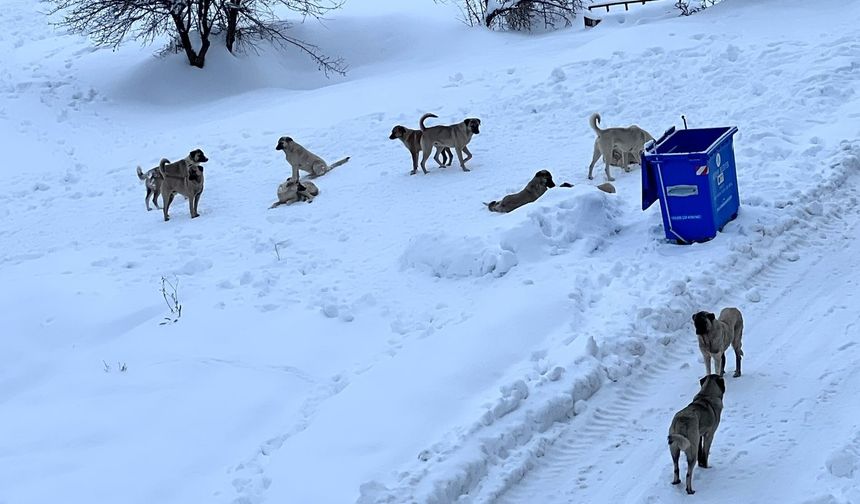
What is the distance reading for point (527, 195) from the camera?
39.8 feet

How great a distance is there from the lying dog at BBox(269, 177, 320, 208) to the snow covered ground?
24 cm

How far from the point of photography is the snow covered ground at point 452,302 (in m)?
6.98

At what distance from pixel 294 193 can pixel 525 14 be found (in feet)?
38.8

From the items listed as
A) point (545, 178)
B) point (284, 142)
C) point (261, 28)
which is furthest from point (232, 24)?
point (545, 178)

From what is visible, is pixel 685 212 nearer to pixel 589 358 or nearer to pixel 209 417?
pixel 589 358

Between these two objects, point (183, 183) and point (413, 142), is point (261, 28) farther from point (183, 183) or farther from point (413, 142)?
point (183, 183)

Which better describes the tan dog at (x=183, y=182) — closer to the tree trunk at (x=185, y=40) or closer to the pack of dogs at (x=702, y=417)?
the pack of dogs at (x=702, y=417)

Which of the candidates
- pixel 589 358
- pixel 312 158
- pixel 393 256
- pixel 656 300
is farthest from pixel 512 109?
pixel 589 358

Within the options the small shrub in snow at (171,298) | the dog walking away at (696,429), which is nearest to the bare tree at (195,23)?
the small shrub in snow at (171,298)

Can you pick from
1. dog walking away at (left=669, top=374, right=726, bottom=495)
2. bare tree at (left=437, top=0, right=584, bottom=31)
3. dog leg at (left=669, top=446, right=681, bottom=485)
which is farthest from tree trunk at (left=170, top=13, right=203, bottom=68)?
dog leg at (left=669, top=446, right=681, bottom=485)

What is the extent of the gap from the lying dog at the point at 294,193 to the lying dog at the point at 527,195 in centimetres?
256

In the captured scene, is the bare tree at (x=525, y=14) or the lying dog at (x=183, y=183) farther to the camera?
the bare tree at (x=525, y=14)

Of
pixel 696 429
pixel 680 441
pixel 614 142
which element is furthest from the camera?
pixel 614 142

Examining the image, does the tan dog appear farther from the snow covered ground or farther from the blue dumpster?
the blue dumpster
